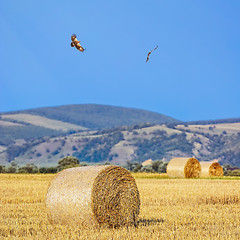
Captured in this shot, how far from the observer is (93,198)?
451 inches

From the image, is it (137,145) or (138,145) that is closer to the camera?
(138,145)

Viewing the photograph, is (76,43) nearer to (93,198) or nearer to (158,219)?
(93,198)

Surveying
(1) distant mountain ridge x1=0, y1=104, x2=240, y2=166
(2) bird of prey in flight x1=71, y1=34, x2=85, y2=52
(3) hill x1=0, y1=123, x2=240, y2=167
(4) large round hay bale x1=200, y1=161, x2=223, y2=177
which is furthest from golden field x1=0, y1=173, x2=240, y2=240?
(3) hill x1=0, y1=123, x2=240, y2=167

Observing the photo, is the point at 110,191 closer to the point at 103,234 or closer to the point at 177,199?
the point at 103,234

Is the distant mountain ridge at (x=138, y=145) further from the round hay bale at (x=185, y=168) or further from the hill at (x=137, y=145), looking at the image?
the round hay bale at (x=185, y=168)

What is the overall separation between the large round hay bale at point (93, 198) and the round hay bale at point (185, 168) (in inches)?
764

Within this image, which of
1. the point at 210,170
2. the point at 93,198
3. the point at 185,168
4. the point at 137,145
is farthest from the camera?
the point at 137,145

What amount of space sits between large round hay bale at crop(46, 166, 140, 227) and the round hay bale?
19.4 metres

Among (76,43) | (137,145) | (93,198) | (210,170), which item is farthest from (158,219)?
(137,145)

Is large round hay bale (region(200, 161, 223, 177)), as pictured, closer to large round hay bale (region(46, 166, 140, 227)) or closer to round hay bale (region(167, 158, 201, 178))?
round hay bale (region(167, 158, 201, 178))

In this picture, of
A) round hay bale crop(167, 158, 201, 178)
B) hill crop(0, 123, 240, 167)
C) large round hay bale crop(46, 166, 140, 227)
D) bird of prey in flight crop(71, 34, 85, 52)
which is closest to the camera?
bird of prey in flight crop(71, 34, 85, 52)

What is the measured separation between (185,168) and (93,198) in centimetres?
2061

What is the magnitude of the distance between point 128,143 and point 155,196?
12549cm

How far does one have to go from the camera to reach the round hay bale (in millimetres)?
31531
